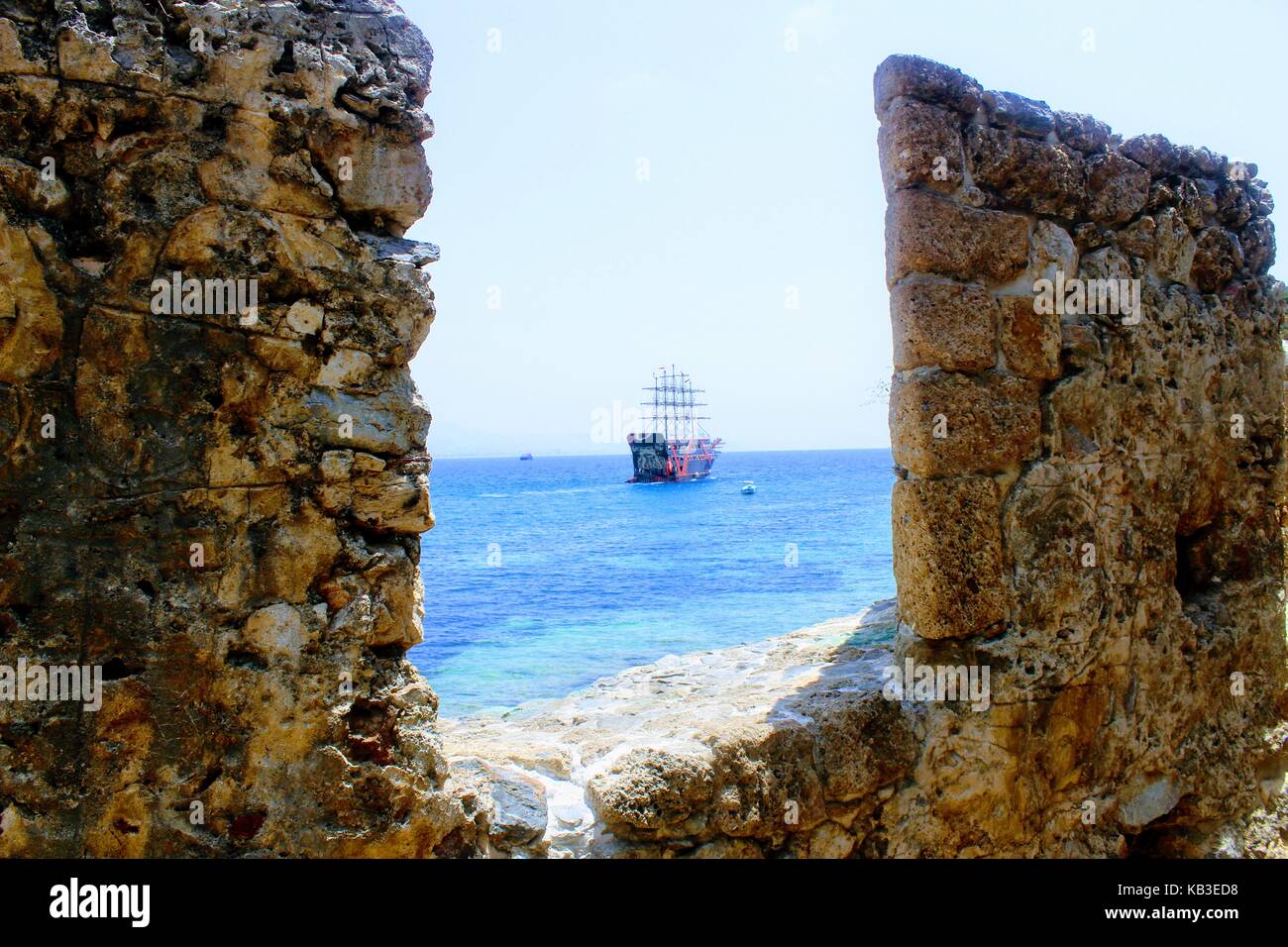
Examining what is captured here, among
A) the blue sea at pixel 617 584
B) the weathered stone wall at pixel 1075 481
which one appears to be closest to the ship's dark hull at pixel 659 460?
the blue sea at pixel 617 584

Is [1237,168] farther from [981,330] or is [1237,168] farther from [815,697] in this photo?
[815,697]

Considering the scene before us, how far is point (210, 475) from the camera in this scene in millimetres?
2760

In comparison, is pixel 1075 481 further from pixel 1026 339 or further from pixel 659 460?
pixel 659 460

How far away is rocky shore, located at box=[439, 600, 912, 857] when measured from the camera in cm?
340

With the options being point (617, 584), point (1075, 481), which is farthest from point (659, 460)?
point (1075, 481)

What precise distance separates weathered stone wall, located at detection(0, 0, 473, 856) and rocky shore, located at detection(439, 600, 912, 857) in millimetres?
509

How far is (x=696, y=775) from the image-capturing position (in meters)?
3.49

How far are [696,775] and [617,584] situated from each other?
2152 centimetres

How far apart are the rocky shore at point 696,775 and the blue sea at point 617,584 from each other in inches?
299

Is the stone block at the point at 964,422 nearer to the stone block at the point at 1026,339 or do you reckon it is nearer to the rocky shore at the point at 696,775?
the stone block at the point at 1026,339

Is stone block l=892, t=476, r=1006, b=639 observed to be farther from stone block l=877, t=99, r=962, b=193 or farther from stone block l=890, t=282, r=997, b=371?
stone block l=877, t=99, r=962, b=193

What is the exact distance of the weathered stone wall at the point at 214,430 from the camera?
260 centimetres
